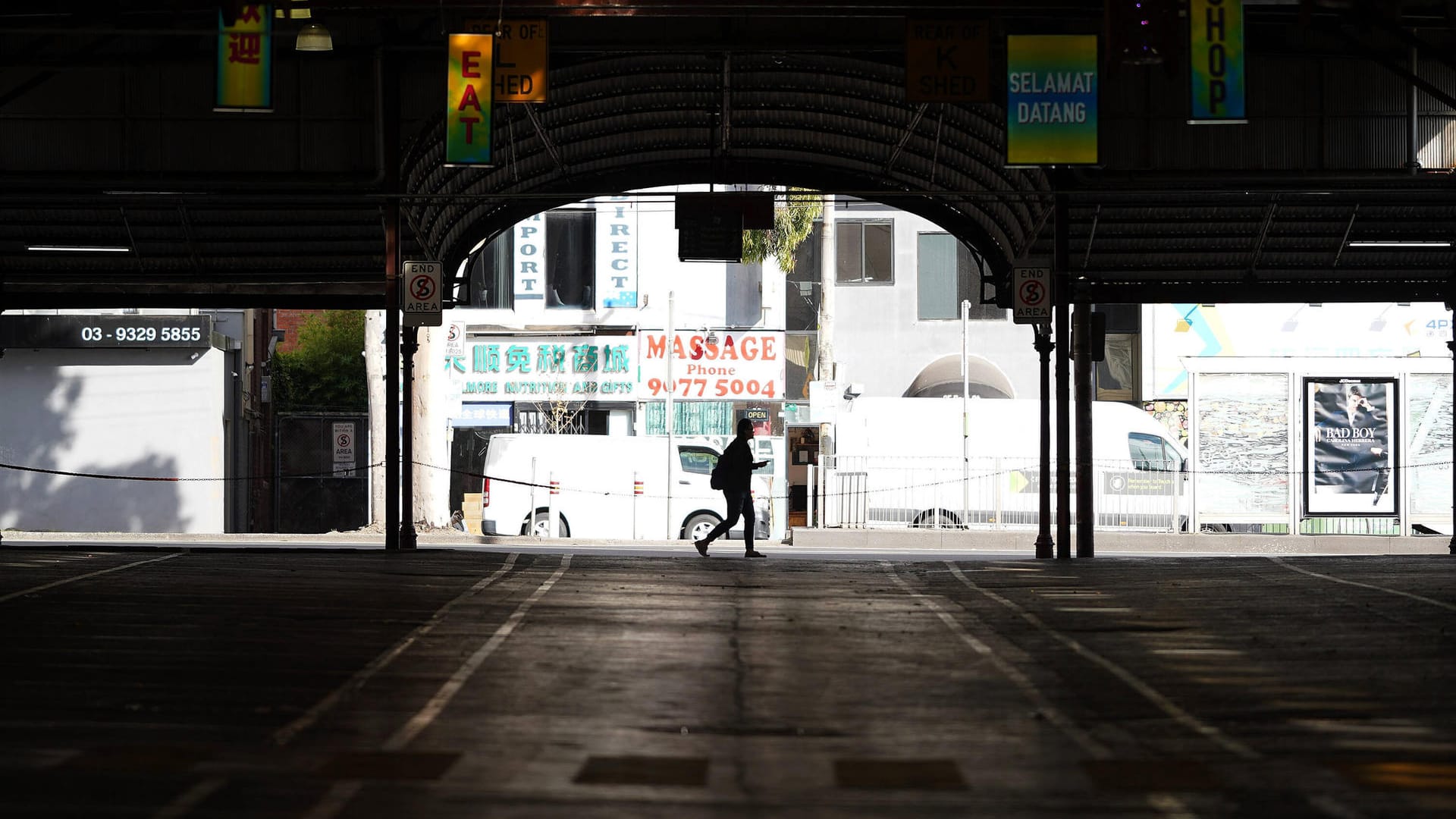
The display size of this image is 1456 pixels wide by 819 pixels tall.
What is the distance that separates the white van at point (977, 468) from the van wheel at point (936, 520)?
0.09 ft

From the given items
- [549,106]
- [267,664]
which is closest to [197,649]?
[267,664]

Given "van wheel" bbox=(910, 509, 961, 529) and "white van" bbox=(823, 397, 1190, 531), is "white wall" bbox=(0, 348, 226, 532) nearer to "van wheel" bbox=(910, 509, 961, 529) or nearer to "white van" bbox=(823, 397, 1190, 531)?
"white van" bbox=(823, 397, 1190, 531)

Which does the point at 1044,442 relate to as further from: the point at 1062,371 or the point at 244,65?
the point at 244,65

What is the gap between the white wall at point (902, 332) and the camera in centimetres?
4469

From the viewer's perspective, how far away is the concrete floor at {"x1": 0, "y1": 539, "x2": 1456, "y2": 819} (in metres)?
7.24

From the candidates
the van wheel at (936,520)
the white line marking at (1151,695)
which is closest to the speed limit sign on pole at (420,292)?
the white line marking at (1151,695)

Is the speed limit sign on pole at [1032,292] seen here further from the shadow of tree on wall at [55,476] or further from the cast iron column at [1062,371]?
the shadow of tree on wall at [55,476]

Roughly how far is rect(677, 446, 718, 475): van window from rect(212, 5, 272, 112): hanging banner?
14.9 m

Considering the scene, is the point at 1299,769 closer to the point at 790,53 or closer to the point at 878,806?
the point at 878,806

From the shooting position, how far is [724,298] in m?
42.2

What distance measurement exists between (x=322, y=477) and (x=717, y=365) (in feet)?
31.3

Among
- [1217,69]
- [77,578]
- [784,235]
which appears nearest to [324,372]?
[784,235]

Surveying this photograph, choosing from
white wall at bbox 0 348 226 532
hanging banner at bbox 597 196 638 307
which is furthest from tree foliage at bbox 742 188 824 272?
white wall at bbox 0 348 226 532

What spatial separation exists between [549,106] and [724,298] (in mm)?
20639
